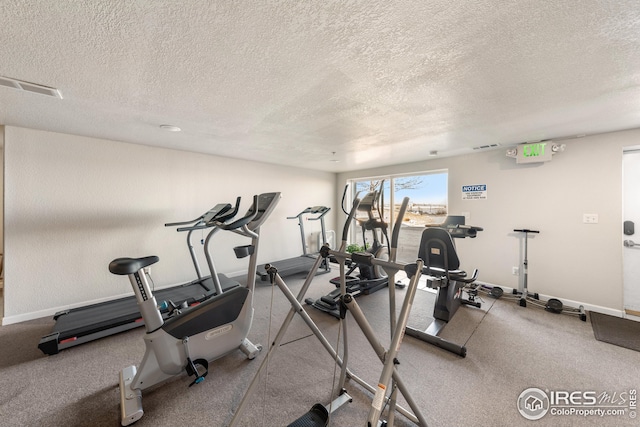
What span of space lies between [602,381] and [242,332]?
3048 millimetres

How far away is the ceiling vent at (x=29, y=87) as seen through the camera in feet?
5.80

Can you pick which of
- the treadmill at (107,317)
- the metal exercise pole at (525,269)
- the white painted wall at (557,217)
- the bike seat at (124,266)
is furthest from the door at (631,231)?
the bike seat at (124,266)

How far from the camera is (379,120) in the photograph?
265 centimetres

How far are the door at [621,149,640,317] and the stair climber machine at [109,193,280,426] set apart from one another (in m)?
4.59

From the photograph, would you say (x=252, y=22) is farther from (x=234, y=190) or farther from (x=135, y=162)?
(x=234, y=190)

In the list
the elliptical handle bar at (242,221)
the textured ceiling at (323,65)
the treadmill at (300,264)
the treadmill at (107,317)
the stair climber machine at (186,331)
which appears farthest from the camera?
the treadmill at (300,264)

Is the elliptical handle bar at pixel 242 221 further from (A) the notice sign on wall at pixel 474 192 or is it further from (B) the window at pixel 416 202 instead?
(A) the notice sign on wall at pixel 474 192

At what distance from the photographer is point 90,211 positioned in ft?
10.8

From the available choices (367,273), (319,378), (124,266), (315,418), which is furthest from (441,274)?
(124,266)

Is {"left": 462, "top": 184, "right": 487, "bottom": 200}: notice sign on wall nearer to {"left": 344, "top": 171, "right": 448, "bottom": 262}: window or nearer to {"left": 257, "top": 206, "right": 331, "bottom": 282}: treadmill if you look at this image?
{"left": 344, "top": 171, "right": 448, "bottom": 262}: window

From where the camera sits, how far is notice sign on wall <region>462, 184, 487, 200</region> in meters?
4.09

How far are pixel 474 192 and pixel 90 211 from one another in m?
5.99

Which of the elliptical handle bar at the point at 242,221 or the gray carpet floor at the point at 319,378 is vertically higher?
the elliptical handle bar at the point at 242,221

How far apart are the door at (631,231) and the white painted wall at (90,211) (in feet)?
19.5
